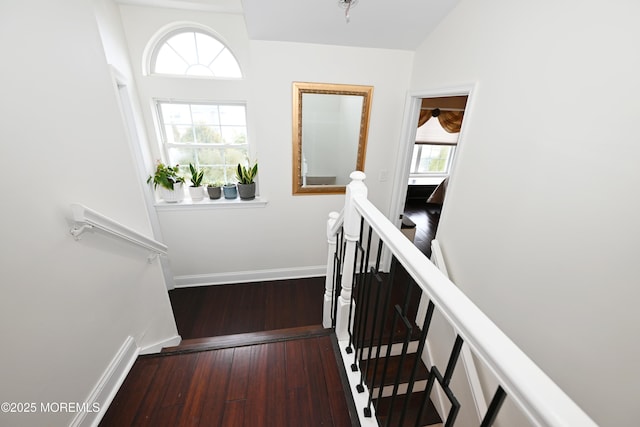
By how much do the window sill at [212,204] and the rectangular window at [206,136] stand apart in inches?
12.2

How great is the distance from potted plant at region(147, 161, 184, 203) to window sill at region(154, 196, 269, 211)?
70mm

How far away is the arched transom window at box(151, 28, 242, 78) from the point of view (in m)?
2.34

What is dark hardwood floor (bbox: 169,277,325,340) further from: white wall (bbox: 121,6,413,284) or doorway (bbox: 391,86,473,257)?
doorway (bbox: 391,86,473,257)

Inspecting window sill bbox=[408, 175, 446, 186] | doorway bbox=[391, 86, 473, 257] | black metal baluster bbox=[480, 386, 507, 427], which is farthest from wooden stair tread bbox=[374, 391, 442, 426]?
window sill bbox=[408, 175, 446, 186]

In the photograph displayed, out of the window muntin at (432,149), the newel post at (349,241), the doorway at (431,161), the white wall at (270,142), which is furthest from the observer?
the window muntin at (432,149)

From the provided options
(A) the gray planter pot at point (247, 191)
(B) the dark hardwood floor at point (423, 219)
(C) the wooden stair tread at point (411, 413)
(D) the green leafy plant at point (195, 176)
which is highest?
(D) the green leafy plant at point (195, 176)

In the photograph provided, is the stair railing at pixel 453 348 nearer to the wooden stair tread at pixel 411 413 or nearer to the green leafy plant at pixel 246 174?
the wooden stair tread at pixel 411 413

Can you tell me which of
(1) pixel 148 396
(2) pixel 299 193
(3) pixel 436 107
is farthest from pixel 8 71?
(3) pixel 436 107

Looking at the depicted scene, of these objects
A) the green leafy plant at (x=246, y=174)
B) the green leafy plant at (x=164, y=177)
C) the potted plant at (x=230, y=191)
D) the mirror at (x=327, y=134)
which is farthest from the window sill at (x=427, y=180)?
the green leafy plant at (x=164, y=177)

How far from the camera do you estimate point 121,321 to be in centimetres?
139

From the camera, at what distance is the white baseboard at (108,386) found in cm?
110

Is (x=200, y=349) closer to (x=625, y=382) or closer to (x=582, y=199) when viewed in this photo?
(x=625, y=382)

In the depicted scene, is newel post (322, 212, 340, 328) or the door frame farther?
the door frame

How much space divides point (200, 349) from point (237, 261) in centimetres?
147
